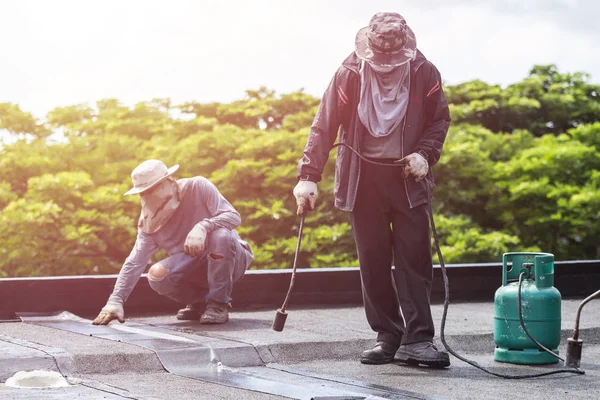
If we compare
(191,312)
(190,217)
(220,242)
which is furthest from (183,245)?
(191,312)

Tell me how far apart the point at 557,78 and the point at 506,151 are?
16.0ft

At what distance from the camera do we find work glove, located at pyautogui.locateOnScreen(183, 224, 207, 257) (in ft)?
20.0

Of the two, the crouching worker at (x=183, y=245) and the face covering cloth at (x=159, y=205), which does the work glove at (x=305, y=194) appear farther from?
the face covering cloth at (x=159, y=205)

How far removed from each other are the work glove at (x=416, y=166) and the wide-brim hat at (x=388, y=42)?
500 mm

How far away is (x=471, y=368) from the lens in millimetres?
5180

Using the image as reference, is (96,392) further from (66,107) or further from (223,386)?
(66,107)

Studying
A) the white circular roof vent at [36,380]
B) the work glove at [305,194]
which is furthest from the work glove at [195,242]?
the white circular roof vent at [36,380]

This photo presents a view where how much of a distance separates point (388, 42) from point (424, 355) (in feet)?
5.30

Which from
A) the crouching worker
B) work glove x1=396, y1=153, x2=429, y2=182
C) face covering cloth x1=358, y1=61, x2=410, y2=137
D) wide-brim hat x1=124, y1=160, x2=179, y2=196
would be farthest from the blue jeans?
work glove x1=396, y1=153, x2=429, y2=182

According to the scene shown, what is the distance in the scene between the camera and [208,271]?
643 cm

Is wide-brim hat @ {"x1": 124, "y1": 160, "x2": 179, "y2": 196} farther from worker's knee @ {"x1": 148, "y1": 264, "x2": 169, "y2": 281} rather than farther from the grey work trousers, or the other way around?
the grey work trousers

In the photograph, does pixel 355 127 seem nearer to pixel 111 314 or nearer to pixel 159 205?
pixel 159 205

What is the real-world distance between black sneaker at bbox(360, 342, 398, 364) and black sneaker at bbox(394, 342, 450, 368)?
3.1 inches

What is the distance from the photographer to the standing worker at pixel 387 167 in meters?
5.18
